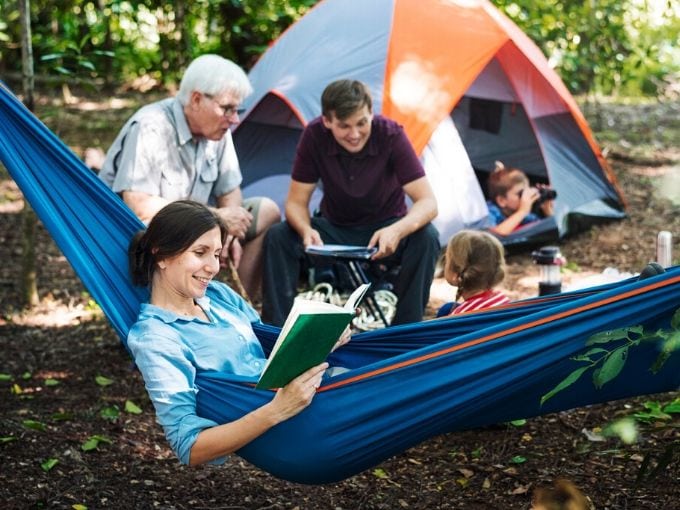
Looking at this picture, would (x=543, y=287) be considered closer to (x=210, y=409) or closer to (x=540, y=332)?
(x=540, y=332)

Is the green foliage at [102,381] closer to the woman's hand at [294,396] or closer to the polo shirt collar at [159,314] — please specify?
the polo shirt collar at [159,314]

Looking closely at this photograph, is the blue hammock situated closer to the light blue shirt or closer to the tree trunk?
the light blue shirt

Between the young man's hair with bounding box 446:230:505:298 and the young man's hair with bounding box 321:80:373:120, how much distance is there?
0.68 meters

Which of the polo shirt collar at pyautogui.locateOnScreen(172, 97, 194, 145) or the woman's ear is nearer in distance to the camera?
the polo shirt collar at pyautogui.locateOnScreen(172, 97, 194, 145)

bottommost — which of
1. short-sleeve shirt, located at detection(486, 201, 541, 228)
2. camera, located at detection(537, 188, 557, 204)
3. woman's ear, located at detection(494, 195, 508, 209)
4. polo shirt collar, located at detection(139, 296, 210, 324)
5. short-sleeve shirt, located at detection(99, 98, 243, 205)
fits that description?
short-sleeve shirt, located at detection(486, 201, 541, 228)

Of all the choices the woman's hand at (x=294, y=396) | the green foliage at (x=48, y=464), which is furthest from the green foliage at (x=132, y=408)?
the woman's hand at (x=294, y=396)

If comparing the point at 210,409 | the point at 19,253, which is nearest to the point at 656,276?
the point at 210,409

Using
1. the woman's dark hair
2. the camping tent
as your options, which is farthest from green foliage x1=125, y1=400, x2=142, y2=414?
the camping tent

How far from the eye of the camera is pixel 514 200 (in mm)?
4594

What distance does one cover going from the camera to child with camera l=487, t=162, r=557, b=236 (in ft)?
14.8

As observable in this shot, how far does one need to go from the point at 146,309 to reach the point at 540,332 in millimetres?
791

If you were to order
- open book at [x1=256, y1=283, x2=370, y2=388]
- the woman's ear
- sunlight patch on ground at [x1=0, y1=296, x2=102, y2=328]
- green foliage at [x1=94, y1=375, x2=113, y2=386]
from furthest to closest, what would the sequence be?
1. the woman's ear
2. sunlight patch on ground at [x1=0, y1=296, x2=102, y2=328]
3. green foliage at [x1=94, y1=375, x2=113, y2=386]
4. open book at [x1=256, y1=283, x2=370, y2=388]

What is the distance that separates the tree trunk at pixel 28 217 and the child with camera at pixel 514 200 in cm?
206

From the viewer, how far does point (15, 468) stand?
2434mm
